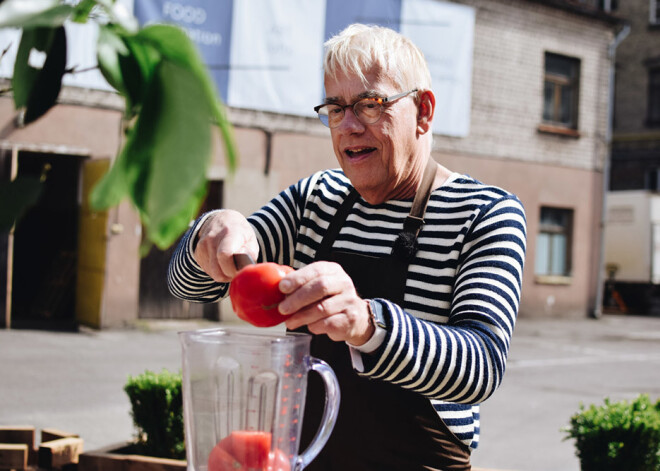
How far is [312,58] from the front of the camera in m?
12.7

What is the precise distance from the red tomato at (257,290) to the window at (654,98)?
2653cm

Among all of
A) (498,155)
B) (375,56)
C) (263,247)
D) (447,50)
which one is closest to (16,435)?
(263,247)

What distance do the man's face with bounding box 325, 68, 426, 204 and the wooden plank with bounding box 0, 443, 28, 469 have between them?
5.85ft

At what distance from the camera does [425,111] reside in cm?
190

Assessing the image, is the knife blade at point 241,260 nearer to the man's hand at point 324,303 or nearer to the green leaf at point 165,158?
the man's hand at point 324,303

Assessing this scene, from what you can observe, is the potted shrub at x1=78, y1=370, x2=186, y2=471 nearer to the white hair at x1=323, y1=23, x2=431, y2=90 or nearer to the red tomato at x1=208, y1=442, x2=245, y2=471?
the white hair at x1=323, y1=23, x2=431, y2=90

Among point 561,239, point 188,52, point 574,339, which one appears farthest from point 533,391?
point 561,239

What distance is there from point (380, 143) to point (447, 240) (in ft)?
0.90

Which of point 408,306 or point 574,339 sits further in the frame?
point 574,339

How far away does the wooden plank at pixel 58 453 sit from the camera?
2.98 m

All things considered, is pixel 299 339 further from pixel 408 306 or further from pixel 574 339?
pixel 574 339

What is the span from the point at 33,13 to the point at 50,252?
527 inches

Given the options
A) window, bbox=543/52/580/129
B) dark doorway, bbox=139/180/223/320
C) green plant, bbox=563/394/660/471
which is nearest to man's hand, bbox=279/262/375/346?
green plant, bbox=563/394/660/471

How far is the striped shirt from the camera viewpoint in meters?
1.32
